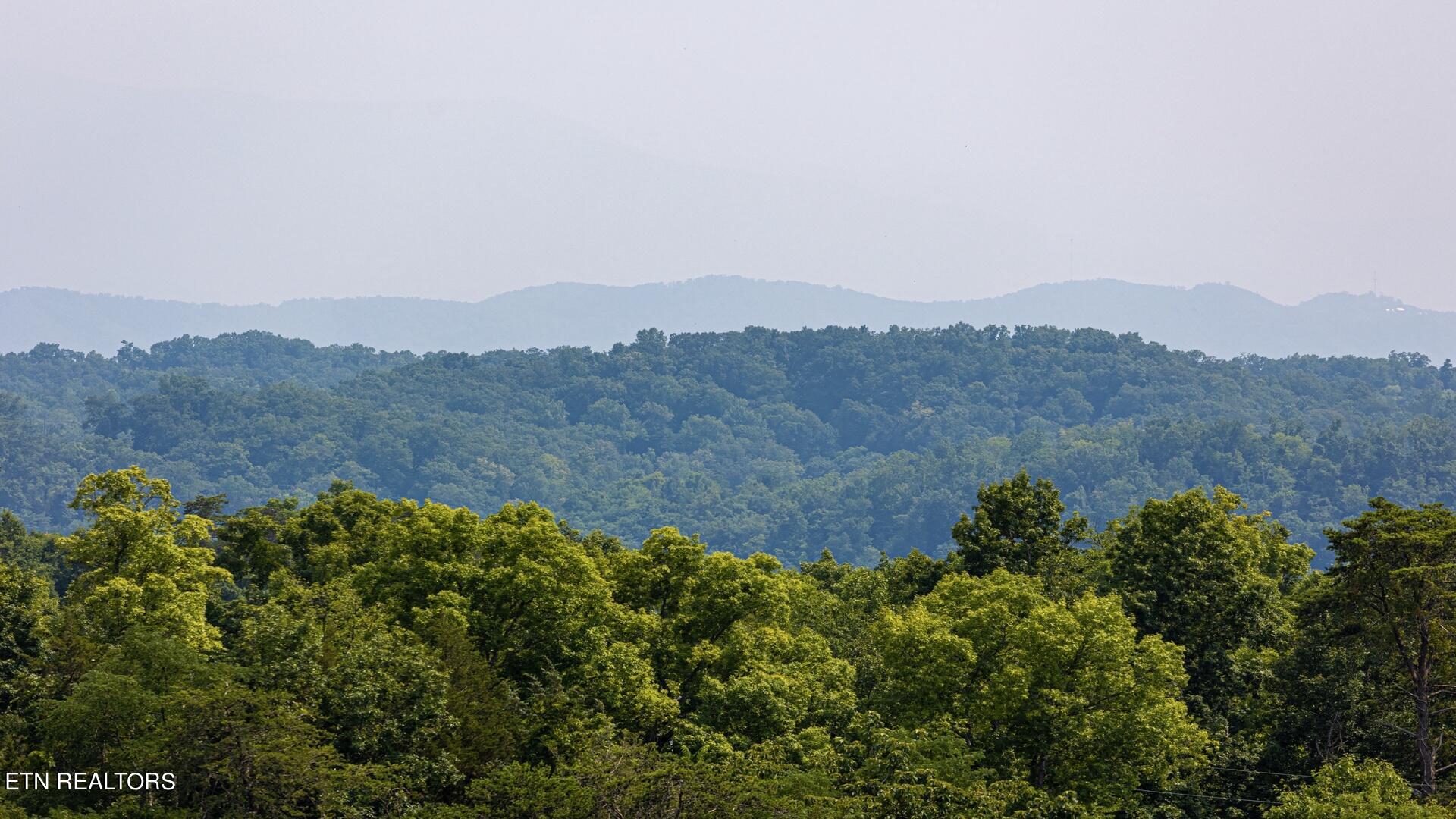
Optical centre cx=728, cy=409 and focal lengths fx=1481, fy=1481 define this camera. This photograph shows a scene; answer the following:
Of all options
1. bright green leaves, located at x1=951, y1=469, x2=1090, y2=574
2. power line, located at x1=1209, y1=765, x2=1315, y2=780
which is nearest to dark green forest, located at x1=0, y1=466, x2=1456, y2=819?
power line, located at x1=1209, y1=765, x2=1315, y2=780

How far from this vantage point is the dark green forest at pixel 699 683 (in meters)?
32.5

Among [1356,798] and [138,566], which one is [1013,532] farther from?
[138,566]

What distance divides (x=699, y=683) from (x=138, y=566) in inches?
651

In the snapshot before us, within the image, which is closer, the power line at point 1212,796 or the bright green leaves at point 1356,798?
the bright green leaves at point 1356,798

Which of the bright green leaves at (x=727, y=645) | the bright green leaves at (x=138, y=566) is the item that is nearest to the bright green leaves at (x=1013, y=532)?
the bright green leaves at (x=727, y=645)

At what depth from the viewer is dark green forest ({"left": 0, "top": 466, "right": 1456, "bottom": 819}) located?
107 ft

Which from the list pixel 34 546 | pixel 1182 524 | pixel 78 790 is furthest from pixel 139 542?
pixel 34 546

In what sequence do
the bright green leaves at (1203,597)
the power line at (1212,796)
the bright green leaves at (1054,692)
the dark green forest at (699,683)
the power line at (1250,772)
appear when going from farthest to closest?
1. the bright green leaves at (1203,597)
2. the power line at (1250,772)
3. the power line at (1212,796)
4. the bright green leaves at (1054,692)
5. the dark green forest at (699,683)

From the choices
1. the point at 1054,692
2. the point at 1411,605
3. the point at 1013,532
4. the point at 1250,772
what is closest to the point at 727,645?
the point at 1054,692

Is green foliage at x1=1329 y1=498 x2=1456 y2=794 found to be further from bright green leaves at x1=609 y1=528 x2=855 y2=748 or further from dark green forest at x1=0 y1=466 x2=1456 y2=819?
bright green leaves at x1=609 y1=528 x2=855 y2=748

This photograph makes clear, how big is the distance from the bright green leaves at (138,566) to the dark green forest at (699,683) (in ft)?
0.35

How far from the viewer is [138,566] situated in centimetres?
4262

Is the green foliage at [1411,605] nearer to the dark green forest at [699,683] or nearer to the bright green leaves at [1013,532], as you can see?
the dark green forest at [699,683]

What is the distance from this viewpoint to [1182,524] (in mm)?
51156
